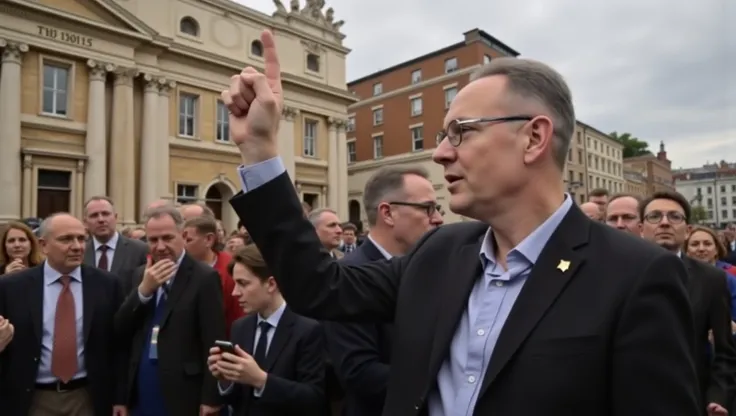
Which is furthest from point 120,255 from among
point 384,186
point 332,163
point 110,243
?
point 332,163

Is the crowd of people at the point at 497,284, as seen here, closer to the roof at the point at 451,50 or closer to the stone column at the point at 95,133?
the stone column at the point at 95,133

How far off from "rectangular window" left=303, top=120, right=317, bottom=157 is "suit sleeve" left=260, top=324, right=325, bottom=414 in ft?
92.7

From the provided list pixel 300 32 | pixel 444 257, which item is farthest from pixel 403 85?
pixel 444 257

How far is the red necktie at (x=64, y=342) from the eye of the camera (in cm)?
416

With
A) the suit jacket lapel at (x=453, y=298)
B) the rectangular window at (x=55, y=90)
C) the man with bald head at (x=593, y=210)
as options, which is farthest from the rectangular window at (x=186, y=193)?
the suit jacket lapel at (x=453, y=298)

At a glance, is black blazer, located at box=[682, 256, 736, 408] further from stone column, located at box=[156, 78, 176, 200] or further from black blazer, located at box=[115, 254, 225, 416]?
stone column, located at box=[156, 78, 176, 200]

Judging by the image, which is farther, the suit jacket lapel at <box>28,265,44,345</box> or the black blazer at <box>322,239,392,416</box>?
the suit jacket lapel at <box>28,265,44,345</box>

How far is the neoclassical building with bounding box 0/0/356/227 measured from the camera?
20.3m

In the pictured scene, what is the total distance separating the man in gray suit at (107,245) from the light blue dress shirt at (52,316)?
271 centimetres

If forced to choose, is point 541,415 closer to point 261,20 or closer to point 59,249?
point 59,249

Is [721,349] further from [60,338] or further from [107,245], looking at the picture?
[107,245]

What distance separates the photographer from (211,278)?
4.50 m

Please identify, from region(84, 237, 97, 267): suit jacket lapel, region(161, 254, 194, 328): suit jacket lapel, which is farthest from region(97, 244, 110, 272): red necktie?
region(161, 254, 194, 328): suit jacket lapel

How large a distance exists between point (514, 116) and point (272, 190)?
75 centimetres
